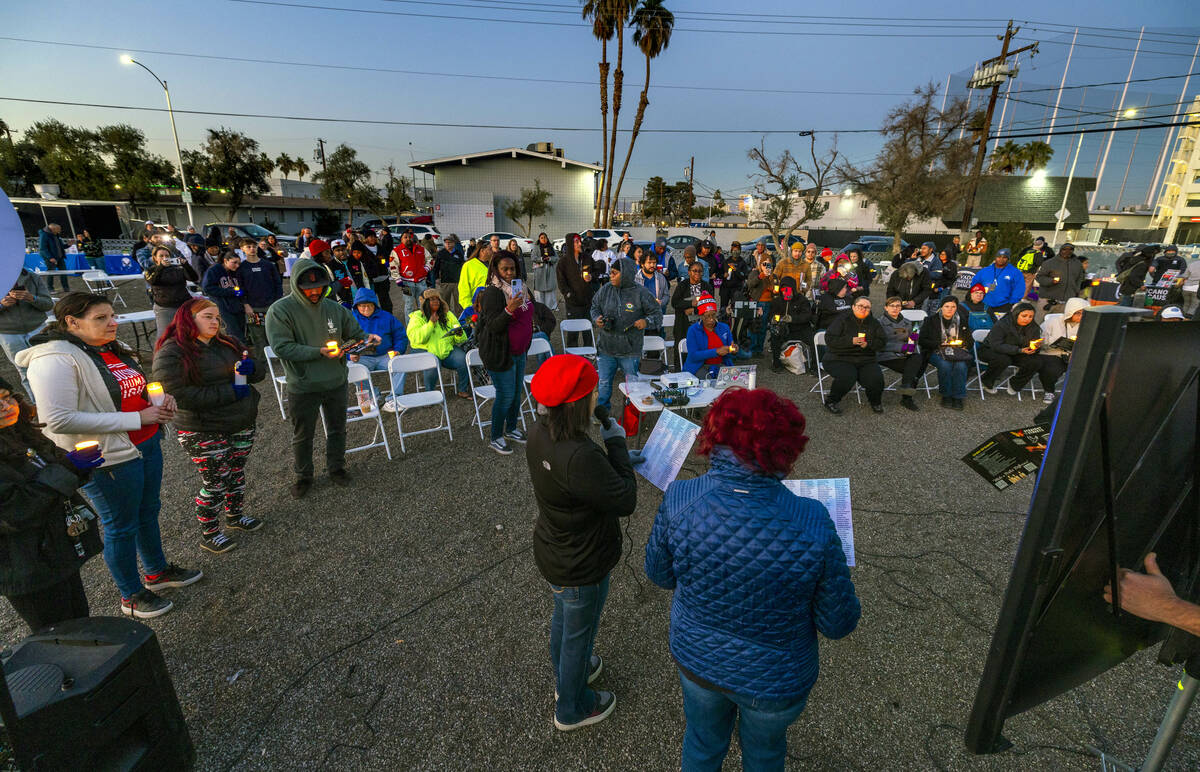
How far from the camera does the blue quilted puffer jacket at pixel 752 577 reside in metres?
1.44

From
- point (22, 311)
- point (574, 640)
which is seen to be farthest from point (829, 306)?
point (22, 311)

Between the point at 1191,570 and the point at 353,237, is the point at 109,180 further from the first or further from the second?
the point at 1191,570

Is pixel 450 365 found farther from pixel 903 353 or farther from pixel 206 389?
pixel 903 353

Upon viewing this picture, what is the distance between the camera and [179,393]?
3.09 metres

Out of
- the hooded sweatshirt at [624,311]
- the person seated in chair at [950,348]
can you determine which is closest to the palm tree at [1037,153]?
the person seated in chair at [950,348]

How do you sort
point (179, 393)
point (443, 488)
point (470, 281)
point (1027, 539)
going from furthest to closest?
1. point (470, 281)
2. point (443, 488)
3. point (179, 393)
4. point (1027, 539)

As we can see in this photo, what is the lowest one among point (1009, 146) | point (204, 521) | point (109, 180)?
point (204, 521)

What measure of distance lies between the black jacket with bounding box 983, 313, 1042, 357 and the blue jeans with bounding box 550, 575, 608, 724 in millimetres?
7373

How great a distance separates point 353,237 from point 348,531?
24.5 feet

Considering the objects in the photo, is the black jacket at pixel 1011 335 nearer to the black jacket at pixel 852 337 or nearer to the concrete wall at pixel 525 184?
the black jacket at pixel 852 337

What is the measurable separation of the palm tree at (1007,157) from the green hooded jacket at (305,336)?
48.0 metres

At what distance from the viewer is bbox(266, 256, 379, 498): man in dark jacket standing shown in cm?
380

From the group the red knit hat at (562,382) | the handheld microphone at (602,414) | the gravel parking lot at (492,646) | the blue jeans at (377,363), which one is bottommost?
the gravel parking lot at (492,646)

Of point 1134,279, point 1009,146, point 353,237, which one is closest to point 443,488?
point 353,237
